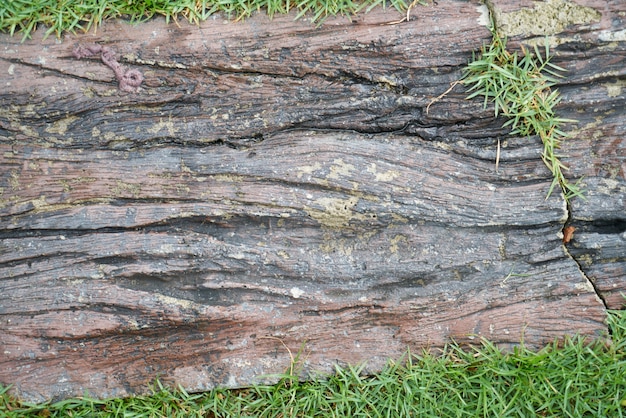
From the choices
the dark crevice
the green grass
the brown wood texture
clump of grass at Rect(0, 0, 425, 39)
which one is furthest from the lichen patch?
the green grass

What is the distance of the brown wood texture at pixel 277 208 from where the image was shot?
Answer: 8.21 ft

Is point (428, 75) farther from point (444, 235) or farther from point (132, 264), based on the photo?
point (132, 264)

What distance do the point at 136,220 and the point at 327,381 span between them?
3.98 feet

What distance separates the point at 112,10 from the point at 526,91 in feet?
6.65

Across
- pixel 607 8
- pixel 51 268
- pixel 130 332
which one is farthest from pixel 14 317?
pixel 607 8

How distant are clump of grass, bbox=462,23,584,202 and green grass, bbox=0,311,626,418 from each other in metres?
0.78

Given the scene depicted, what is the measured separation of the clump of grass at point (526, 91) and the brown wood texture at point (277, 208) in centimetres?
6

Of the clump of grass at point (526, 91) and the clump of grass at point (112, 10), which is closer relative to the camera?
the clump of grass at point (526, 91)

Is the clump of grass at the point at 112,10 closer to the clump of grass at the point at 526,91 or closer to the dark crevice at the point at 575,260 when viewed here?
the clump of grass at the point at 526,91

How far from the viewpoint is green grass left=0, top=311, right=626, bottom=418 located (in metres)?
2.48

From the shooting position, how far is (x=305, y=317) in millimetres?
2574

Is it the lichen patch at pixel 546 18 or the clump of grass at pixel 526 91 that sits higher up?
the lichen patch at pixel 546 18

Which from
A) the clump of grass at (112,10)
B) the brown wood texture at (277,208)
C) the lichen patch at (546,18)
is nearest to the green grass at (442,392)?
the brown wood texture at (277,208)

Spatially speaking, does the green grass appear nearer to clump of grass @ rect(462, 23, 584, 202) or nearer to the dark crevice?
the dark crevice
